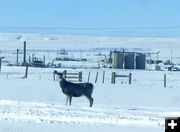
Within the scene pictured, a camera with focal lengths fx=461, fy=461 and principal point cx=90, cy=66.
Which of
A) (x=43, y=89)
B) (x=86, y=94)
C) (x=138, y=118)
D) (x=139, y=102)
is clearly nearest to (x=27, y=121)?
(x=138, y=118)

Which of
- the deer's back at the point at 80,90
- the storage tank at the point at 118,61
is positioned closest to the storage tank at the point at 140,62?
the storage tank at the point at 118,61

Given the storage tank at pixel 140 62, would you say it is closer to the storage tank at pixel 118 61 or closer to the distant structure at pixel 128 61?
the distant structure at pixel 128 61

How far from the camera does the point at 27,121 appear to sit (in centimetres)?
1013

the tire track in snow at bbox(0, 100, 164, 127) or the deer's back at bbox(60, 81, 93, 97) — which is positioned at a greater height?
the deer's back at bbox(60, 81, 93, 97)

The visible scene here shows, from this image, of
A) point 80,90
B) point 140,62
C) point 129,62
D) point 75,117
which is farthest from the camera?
point 140,62

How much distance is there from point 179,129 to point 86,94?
38.0ft

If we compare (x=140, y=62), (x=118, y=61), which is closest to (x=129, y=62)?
(x=118, y=61)

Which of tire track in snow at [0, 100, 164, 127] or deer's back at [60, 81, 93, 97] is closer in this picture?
tire track in snow at [0, 100, 164, 127]

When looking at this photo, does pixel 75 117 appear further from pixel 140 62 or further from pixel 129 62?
pixel 140 62

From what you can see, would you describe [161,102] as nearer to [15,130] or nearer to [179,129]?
[15,130]

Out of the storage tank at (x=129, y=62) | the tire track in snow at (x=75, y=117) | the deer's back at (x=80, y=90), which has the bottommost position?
the tire track in snow at (x=75, y=117)

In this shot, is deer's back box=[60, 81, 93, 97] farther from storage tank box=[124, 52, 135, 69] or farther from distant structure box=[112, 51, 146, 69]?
storage tank box=[124, 52, 135, 69]

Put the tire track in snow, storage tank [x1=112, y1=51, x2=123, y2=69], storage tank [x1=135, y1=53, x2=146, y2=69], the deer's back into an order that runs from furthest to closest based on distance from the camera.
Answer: storage tank [x1=135, y1=53, x2=146, y2=69], storage tank [x1=112, y1=51, x2=123, y2=69], the deer's back, the tire track in snow

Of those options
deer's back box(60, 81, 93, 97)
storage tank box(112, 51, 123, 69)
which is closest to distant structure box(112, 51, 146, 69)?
storage tank box(112, 51, 123, 69)
